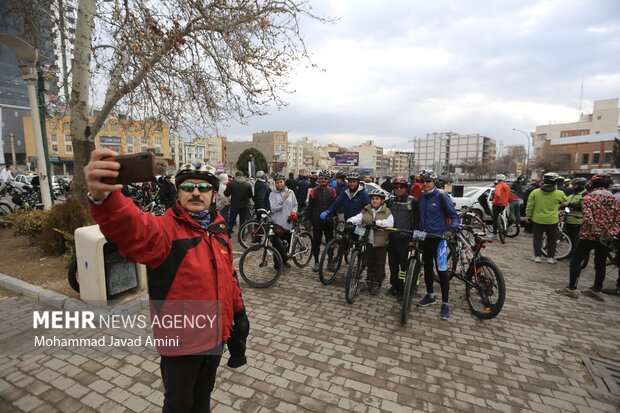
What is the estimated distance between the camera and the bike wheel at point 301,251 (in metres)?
6.59

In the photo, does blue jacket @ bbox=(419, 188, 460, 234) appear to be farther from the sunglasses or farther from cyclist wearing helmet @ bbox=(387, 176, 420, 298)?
the sunglasses

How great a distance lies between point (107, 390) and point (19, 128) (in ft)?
297

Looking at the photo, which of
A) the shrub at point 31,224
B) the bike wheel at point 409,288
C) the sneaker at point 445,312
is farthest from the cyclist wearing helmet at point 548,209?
the shrub at point 31,224

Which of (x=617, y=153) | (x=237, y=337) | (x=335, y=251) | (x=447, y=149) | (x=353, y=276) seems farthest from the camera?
(x=447, y=149)

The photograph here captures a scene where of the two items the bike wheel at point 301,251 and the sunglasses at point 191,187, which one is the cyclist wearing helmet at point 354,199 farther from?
the sunglasses at point 191,187

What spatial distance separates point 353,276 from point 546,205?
5.20 metres

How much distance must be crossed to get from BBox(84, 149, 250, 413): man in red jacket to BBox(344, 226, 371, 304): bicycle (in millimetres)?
2980

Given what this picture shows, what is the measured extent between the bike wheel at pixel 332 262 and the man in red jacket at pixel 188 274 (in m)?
3.80

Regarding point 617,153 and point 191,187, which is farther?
point 617,153

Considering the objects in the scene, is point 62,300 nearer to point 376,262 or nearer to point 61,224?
point 61,224

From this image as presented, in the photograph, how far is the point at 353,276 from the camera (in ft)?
16.1

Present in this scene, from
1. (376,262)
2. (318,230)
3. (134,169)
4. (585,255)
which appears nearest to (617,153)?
(585,255)

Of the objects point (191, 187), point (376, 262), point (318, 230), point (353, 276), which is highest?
point (191, 187)

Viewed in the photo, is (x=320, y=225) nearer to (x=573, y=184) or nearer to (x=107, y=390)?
(x=107, y=390)
